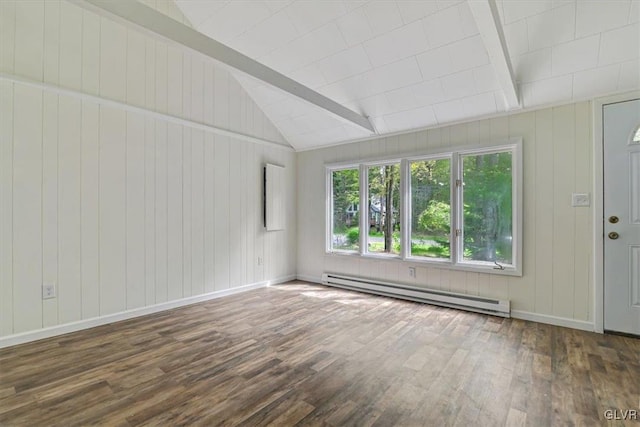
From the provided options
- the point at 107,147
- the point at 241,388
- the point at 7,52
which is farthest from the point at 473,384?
the point at 7,52

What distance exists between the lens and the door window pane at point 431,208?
3.94m

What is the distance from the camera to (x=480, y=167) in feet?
12.1

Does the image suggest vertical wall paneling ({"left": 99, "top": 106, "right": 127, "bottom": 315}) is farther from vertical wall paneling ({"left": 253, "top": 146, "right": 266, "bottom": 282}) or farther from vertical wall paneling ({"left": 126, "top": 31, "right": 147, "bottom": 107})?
vertical wall paneling ({"left": 253, "top": 146, "right": 266, "bottom": 282})

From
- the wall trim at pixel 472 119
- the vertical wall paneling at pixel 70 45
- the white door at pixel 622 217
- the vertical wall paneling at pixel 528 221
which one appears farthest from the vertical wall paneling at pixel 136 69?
the white door at pixel 622 217

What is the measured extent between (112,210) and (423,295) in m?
3.80

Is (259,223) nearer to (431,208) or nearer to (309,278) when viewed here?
(309,278)

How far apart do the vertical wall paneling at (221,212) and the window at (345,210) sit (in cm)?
176

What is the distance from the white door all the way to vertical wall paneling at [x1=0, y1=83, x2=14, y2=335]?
5.46 metres

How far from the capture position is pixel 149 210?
11.4 feet

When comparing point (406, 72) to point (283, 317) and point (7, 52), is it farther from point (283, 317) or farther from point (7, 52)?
point (7, 52)

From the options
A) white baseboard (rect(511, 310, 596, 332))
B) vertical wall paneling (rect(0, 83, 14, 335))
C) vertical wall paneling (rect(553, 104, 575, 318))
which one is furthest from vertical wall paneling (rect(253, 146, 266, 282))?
vertical wall paneling (rect(553, 104, 575, 318))

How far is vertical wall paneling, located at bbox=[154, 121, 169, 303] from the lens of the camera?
3.54 m

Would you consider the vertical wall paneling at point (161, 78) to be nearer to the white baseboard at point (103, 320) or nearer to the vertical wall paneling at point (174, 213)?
the vertical wall paneling at point (174, 213)

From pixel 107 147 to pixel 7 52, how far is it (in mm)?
1006
